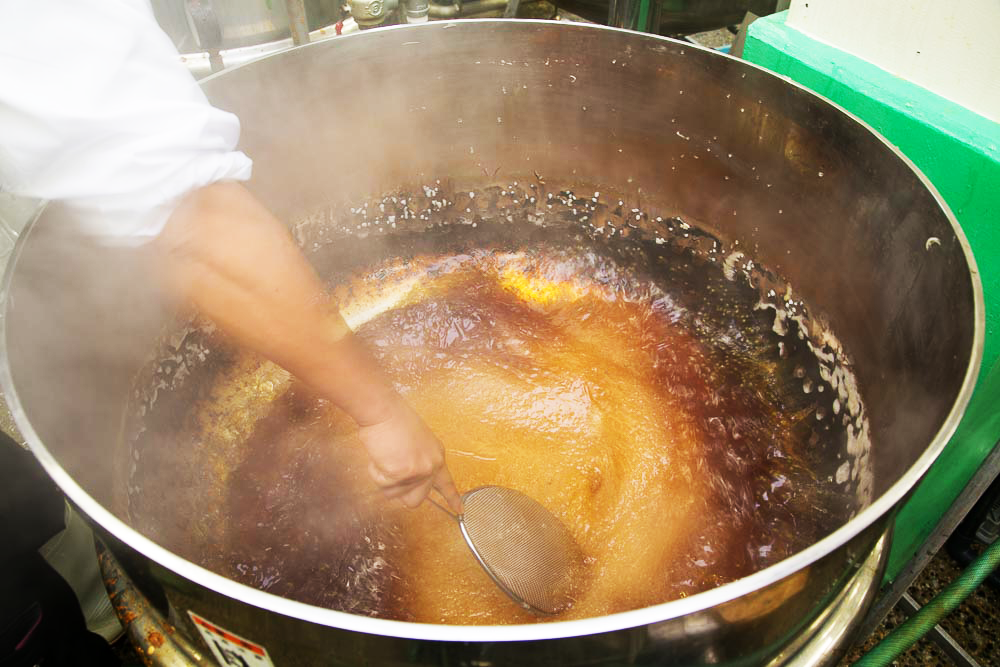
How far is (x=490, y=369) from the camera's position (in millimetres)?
1520

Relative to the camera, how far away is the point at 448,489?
43.3 inches

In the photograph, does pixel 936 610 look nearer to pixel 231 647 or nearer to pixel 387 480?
pixel 387 480

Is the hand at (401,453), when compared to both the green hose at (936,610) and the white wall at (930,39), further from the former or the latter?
the white wall at (930,39)

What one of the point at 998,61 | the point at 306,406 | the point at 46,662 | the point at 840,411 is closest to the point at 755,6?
the point at 998,61

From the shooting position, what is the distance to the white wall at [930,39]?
997 mm

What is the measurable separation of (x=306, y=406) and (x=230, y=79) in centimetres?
71

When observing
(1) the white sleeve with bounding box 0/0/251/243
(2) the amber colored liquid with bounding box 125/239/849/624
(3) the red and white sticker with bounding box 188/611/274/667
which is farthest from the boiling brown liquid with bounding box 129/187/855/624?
(1) the white sleeve with bounding box 0/0/251/243

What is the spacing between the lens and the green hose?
3.15ft

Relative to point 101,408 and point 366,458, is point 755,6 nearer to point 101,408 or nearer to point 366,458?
point 366,458

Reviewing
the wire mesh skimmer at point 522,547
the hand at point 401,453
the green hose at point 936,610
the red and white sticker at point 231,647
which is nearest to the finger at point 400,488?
the hand at point 401,453

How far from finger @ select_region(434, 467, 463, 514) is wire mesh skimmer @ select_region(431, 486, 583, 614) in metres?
0.01

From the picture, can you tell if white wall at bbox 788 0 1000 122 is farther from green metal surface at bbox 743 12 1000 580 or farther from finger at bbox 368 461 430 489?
finger at bbox 368 461 430 489

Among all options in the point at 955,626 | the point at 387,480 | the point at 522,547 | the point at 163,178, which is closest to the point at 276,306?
the point at 163,178

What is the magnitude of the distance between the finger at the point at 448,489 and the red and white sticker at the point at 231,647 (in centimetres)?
41
